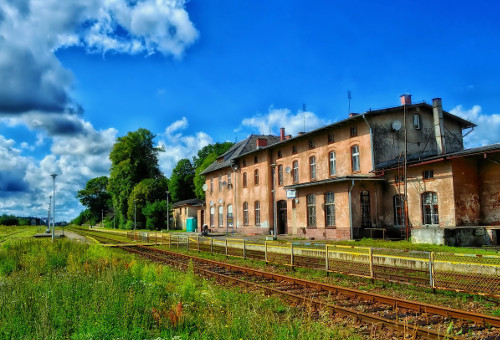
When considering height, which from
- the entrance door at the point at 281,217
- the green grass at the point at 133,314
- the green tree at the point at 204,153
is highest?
the green tree at the point at 204,153

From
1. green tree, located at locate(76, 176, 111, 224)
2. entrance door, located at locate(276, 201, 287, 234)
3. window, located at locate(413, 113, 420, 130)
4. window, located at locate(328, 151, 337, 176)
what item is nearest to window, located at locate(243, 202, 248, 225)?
entrance door, located at locate(276, 201, 287, 234)

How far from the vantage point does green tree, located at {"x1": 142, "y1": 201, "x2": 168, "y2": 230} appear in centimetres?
5803

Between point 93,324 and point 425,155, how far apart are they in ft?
81.6

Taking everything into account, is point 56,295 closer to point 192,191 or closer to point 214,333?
point 214,333

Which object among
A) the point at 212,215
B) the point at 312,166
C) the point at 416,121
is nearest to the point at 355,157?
the point at 312,166

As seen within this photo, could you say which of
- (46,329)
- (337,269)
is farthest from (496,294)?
(46,329)

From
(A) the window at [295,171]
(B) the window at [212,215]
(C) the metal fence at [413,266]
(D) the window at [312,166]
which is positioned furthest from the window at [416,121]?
(B) the window at [212,215]

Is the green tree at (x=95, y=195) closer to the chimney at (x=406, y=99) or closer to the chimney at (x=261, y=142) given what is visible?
the chimney at (x=261, y=142)

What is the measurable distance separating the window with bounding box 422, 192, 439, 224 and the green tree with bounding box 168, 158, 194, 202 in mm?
52319

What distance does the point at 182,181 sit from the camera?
7194cm

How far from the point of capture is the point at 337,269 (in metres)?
13.5

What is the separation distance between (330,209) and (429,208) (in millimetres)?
6198

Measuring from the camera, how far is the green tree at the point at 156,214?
5803 cm

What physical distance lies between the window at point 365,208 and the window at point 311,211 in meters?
3.71
